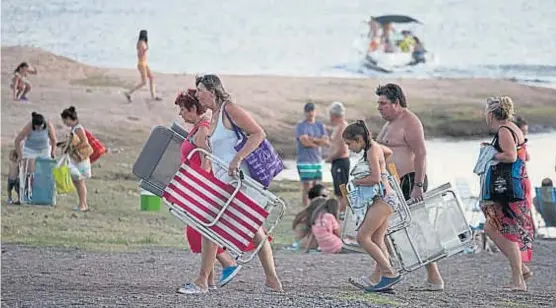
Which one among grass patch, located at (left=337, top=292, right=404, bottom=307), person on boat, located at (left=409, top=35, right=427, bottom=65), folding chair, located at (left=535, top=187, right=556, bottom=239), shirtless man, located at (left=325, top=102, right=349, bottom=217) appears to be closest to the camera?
grass patch, located at (left=337, top=292, right=404, bottom=307)

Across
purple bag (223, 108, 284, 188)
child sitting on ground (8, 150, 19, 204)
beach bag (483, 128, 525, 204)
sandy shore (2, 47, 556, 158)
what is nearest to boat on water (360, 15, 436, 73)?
sandy shore (2, 47, 556, 158)

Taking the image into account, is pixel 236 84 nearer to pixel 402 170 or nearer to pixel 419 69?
pixel 419 69

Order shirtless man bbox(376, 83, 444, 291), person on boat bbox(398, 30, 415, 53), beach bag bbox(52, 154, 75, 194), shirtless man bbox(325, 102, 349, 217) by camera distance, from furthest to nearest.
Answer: person on boat bbox(398, 30, 415, 53) → beach bag bbox(52, 154, 75, 194) → shirtless man bbox(325, 102, 349, 217) → shirtless man bbox(376, 83, 444, 291)

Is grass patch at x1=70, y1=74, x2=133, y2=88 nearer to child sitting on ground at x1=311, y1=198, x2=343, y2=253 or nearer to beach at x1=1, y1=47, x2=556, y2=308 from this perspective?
beach at x1=1, y1=47, x2=556, y2=308

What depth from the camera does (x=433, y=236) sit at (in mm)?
8320

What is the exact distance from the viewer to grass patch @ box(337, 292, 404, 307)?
754 cm

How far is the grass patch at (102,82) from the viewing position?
14.5 m

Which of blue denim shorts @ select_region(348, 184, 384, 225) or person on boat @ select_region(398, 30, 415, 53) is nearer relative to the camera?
blue denim shorts @ select_region(348, 184, 384, 225)

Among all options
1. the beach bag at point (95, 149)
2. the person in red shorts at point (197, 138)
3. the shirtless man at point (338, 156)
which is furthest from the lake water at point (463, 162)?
the person in red shorts at point (197, 138)

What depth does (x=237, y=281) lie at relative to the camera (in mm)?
9062

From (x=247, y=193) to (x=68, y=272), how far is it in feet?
7.55

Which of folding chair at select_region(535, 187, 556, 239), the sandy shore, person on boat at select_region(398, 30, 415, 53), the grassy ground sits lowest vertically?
the grassy ground

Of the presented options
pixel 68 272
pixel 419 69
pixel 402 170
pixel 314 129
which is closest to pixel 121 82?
pixel 314 129

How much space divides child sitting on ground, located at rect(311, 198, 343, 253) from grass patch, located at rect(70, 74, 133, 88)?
153 inches
